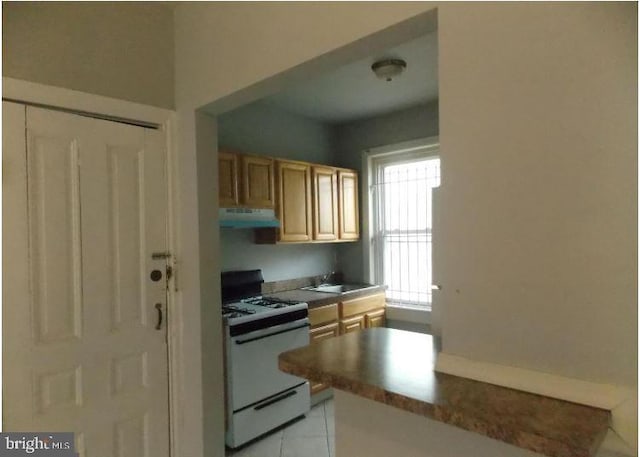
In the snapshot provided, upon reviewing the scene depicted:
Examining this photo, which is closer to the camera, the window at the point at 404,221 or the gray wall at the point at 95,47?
the gray wall at the point at 95,47

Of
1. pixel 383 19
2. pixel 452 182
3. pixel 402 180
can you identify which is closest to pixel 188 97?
pixel 383 19

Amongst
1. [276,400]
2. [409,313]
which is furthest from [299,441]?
[409,313]

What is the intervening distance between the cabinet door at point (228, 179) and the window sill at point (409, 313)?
1881mm

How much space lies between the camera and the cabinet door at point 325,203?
11.8 ft

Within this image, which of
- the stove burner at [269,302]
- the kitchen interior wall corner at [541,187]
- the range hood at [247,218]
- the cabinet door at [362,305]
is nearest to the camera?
the kitchen interior wall corner at [541,187]

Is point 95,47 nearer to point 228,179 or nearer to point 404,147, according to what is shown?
point 228,179

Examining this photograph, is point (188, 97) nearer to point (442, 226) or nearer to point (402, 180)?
point (442, 226)

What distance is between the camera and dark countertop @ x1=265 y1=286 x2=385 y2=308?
317 cm

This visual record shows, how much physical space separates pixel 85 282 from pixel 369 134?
298 centimetres

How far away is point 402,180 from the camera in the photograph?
384 centimetres

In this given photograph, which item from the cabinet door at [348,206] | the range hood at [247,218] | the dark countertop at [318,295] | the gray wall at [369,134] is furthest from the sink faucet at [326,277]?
the range hood at [247,218]

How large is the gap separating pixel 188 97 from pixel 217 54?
1.02 feet

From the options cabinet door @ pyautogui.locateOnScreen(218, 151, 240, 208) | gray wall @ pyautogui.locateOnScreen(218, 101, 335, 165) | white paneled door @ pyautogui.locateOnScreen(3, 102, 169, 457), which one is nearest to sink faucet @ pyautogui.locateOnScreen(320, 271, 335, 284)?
gray wall @ pyautogui.locateOnScreen(218, 101, 335, 165)

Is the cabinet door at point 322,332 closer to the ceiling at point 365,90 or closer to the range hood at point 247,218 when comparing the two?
the range hood at point 247,218
